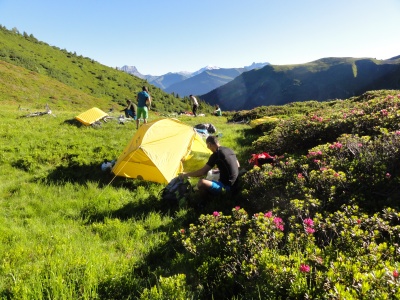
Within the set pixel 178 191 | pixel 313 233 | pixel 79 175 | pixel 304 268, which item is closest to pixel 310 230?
pixel 313 233

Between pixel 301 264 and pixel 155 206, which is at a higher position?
pixel 301 264

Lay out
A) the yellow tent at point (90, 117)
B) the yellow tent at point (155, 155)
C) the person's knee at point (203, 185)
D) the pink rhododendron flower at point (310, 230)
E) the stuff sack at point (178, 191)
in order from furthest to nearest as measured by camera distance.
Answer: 1. the yellow tent at point (90, 117)
2. the yellow tent at point (155, 155)
3. the stuff sack at point (178, 191)
4. the person's knee at point (203, 185)
5. the pink rhododendron flower at point (310, 230)

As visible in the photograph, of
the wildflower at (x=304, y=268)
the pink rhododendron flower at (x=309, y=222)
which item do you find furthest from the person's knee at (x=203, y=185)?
the wildflower at (x=304, y=268)

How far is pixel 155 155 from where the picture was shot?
31.4 feet

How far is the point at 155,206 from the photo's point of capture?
780 centimetres

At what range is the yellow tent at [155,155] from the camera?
945cm

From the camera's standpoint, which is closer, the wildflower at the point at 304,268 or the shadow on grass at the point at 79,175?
the wildflower at the point at 304,268

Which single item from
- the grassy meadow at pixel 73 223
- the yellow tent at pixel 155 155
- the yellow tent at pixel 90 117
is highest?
the yellow tent at pixel 90 117

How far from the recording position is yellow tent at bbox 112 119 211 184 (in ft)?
31.0

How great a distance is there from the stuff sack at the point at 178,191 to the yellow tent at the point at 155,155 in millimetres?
1263

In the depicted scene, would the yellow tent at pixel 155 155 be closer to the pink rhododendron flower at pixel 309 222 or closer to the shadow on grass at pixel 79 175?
the shadow on grass at pixel 79 175

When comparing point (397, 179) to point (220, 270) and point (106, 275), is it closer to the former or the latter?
point (220, 270)

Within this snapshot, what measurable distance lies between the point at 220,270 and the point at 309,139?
7351 millimetres

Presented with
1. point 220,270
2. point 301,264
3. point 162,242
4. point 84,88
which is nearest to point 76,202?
point 162,242
